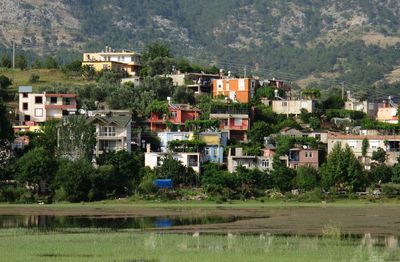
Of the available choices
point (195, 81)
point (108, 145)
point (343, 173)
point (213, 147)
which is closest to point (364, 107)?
point (195, 81)

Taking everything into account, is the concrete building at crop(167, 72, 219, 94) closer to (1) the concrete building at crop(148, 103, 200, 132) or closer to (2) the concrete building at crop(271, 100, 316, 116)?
(2) the concrete building at crop(271, 100, 316, 116)

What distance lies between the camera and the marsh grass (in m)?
52.3

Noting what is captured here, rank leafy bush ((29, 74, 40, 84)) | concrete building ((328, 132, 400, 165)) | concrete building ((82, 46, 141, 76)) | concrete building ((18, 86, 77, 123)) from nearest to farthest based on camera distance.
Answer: concrete building ((328, 132, 400, 165))
concrete building ((18, 86, 77, 123))
leafy bush ((29, 74, 40, 84))
concrete building ((82, 46, 141, 76))

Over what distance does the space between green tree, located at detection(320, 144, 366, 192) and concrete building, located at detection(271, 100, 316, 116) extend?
81.0 ft

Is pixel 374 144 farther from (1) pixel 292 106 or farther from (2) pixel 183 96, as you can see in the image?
(2) pixel 183 96

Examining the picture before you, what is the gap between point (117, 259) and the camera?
5172cm

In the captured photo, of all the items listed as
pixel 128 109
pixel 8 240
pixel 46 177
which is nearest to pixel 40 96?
pixel 128 109

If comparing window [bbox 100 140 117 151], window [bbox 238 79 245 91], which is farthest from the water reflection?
window [bbox 238 79 245 91]

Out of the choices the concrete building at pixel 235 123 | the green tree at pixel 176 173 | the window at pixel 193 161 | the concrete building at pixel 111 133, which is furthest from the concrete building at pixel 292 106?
the green tree at pixel 176 173

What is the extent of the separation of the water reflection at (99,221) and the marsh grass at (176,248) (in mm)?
5645

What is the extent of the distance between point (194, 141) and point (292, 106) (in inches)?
856

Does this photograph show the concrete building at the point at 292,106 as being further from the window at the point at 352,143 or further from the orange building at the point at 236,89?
the window at the point at 352,143

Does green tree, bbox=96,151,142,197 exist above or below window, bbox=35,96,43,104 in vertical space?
below

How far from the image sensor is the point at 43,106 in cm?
12088
